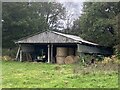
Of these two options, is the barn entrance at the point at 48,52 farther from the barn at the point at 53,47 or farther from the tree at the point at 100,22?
the tree at the point at 100,22

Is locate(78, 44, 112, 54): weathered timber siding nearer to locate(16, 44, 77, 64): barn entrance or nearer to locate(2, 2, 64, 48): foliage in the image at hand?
locate(16, 44, 77, 64): barn entrance

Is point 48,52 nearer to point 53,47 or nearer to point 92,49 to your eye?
point 53,47

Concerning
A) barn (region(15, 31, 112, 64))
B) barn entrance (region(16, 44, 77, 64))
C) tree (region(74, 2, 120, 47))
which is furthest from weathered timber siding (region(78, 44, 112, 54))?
barn entrance (region(16, 44, 77, 64))

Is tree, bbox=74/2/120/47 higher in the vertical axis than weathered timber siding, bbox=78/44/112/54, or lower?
higher

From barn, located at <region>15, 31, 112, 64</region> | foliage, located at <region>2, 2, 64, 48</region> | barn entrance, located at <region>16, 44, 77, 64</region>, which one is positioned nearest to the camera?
barn, located at <region>15, 31, 112, 64</region>

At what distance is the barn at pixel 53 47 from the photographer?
28.3 metres

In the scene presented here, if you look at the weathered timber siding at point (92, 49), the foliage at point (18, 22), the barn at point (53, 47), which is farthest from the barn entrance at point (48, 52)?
the foliage at point (18, 22)

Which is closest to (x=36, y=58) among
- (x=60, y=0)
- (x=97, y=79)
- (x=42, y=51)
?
(x=42, y=51)

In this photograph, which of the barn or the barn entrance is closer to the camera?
the barn

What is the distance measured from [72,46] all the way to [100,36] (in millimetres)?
4644

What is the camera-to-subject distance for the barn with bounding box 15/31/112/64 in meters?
28.3

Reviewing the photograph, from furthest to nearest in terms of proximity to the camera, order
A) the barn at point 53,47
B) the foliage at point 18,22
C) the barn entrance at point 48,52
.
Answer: the foliage at point 18,22, the barn entrance at point 48,52, the barn at point 53,47

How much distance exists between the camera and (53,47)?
3119 centimetres

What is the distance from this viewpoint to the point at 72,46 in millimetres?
30594
